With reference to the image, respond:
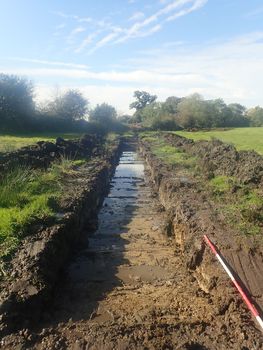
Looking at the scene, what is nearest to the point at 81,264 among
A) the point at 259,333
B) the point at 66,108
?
the point at 259,333

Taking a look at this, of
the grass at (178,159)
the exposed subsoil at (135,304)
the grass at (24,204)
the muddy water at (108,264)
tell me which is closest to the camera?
the exposed subsoil at (135,304)

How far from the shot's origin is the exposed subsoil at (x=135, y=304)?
5.05 m

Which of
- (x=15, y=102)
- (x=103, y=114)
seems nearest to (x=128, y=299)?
(x=15, y=102)

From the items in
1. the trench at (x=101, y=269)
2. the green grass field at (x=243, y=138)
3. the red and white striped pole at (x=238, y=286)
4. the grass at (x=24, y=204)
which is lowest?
the trench at (x=101, y=269)

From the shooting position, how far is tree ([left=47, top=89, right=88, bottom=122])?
59062 millimetres

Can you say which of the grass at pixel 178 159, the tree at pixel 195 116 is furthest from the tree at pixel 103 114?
the grass at pixel 178 159

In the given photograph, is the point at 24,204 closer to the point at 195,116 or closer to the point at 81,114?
the point at 81,114

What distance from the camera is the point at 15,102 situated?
51.3 metres

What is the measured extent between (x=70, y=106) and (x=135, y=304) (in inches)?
2215

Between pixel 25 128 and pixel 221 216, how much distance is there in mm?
44298

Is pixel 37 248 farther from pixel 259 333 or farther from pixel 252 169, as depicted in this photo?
pixel 252 169

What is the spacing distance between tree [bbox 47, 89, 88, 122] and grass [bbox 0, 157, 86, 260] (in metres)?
46.0

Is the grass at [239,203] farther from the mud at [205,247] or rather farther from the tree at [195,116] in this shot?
the tree at [195,116]

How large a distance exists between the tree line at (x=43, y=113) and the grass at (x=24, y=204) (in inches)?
1453
